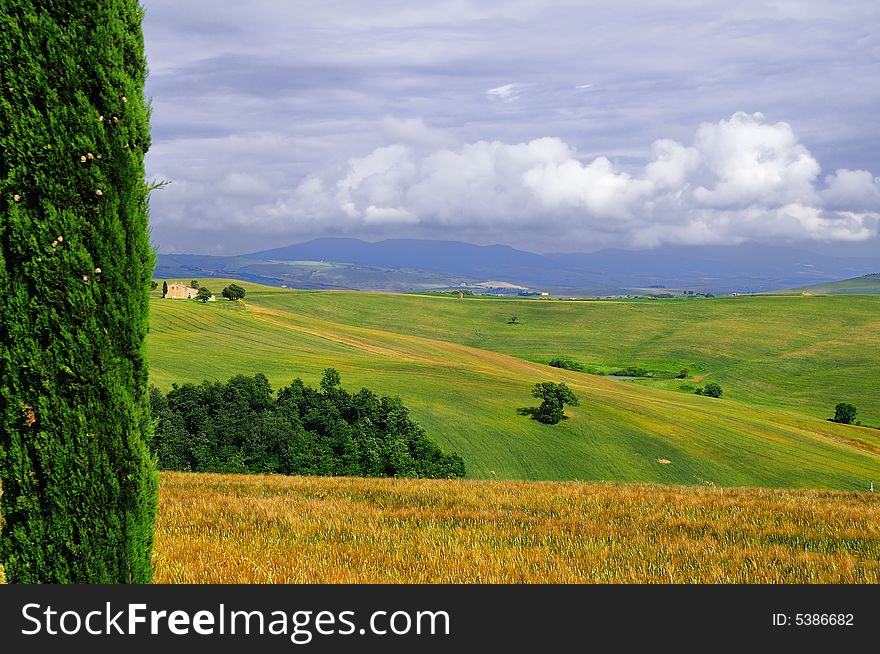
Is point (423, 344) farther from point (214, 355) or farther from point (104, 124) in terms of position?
point (104, 124)

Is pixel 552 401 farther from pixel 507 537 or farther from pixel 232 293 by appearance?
pixel 232 293

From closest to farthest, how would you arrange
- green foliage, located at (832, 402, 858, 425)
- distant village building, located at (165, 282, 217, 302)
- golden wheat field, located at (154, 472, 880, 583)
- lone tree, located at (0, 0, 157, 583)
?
lone tree, located at (0, 0, 157, 583), golden wheat field, located at (154, 472, 880, 583), green foliage, located at (832, 402, 858, 425), distant village building, located at (165, 282, 217, 302)

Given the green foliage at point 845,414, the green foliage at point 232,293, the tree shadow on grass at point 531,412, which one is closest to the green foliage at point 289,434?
the tree shadow on grass at point 531,412

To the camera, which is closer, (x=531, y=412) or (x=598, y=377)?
(x=531, y=412)

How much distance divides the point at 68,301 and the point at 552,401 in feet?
216

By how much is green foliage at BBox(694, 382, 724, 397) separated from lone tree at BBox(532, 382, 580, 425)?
171 feet

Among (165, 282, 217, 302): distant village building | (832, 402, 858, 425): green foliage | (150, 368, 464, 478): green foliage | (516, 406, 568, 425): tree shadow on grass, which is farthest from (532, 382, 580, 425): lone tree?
(165, 282, 217, 302): distant village building

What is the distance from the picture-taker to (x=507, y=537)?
9.88 m

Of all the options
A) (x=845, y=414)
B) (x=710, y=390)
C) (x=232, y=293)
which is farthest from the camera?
(x=232, y=293)

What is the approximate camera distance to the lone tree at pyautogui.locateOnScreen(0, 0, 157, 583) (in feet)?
21.4

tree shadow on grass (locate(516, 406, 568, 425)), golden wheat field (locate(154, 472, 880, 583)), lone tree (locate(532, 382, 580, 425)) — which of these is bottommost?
tree shadow on grass (locate(516, 406, 568, 425))

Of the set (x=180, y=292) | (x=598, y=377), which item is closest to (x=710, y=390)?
(x=598, y=377)

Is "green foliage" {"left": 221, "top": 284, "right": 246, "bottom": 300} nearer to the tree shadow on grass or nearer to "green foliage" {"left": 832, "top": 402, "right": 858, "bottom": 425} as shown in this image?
the tree shadow on grass

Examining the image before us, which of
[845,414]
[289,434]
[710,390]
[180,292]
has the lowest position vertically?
[845,414]
